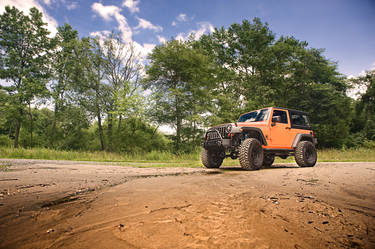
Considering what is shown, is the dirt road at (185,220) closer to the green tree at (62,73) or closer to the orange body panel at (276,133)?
the orange body panel at (276,133)

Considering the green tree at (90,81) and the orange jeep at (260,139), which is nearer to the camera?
the orange jeep at (260,139)

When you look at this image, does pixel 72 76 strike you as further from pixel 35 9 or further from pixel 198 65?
pixel 198 65

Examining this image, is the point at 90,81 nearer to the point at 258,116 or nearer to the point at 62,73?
the point at 62,73

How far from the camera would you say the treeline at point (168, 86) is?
17797 mm

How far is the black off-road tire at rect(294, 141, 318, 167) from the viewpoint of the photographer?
6.84m

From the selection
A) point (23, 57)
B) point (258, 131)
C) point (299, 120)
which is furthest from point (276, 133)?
point (23, 57)

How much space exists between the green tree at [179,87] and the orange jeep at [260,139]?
10.3 m

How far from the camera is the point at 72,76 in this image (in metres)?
22.1

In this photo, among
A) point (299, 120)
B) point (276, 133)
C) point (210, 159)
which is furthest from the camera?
point (299, 120)

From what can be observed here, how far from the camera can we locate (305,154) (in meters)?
6.97

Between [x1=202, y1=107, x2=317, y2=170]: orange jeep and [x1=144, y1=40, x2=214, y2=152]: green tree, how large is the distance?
10280 millimetres

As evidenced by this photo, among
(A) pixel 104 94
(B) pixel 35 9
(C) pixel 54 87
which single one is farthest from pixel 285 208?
(B) pixel 35 9

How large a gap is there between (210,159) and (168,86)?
516 inches

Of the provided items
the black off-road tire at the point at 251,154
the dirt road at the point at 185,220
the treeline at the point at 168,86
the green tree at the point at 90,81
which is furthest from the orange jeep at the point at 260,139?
the green tree at the point at 90,81
